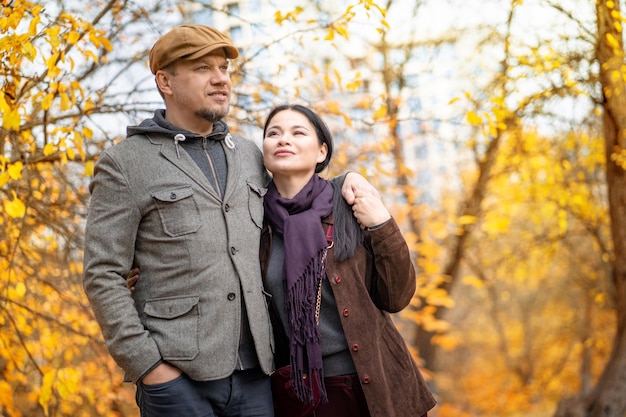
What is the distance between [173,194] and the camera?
7.95 ft

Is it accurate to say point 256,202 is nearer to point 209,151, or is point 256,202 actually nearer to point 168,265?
point 209,151

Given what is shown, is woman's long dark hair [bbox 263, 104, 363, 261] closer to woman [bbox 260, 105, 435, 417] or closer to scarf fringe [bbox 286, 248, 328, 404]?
woman [bbox 260, 105, 435, 417]

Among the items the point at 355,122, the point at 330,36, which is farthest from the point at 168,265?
the point at 355,122

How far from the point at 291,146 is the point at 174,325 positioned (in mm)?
824

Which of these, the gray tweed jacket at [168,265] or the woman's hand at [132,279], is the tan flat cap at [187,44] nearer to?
the gray tweed jacket at [168,265]

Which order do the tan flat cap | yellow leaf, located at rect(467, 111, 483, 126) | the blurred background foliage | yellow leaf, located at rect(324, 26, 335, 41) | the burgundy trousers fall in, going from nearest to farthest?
1. the tan flat cap
2. the burgundy trousers
3. the blurred background foliage
4. yellow leaf, located at rect(324, 26, 335, 41)
5. yellow leaf, located at rect(467, 111, 483, 126)

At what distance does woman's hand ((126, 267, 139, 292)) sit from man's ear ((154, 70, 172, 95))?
66cm

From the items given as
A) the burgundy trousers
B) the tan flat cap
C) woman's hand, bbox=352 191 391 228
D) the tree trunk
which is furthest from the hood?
the tree trunk

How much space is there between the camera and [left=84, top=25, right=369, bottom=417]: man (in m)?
2.32

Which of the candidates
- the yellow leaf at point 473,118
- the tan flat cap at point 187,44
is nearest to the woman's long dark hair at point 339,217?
the tan flat cap at point 187,44

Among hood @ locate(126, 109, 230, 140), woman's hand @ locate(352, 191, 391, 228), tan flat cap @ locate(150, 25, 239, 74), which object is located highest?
tan flat cap @ locate(150, 25, 239, 74)

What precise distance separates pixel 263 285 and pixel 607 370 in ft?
16.3

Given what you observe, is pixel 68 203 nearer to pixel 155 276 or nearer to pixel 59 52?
pixel 59 52

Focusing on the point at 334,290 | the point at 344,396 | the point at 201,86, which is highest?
the point at 201,86
